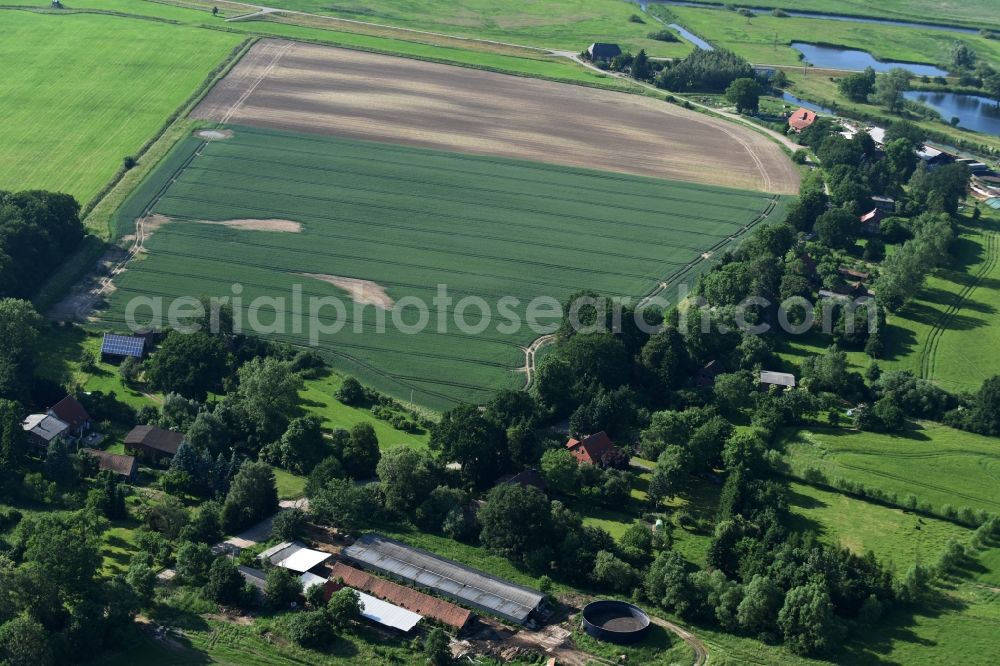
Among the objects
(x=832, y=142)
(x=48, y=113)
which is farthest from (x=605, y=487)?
(x=48, y=113)

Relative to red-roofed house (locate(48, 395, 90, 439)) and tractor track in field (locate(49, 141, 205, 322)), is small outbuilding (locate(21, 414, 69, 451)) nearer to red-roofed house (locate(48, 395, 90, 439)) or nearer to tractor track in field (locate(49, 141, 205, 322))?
red-roofed house (locate(48, 395, 90, 439))

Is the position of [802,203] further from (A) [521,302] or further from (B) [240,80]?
(B) [240,80]

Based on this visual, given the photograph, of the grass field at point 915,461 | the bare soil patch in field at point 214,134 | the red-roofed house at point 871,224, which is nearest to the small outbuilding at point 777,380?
the grass field at point 915,461

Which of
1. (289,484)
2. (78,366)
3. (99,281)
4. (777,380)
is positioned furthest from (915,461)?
(99,281)

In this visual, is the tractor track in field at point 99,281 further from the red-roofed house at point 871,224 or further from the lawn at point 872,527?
the red-roofed house at point 871,224

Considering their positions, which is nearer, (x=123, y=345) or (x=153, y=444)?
(x=153, y=444)

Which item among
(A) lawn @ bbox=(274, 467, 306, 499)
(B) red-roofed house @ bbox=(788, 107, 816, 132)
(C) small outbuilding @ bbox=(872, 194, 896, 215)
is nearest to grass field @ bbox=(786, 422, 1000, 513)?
(A) lawn @ bbox=(274, 467, 306, 499)

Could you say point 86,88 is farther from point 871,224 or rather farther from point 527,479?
point 527,479
